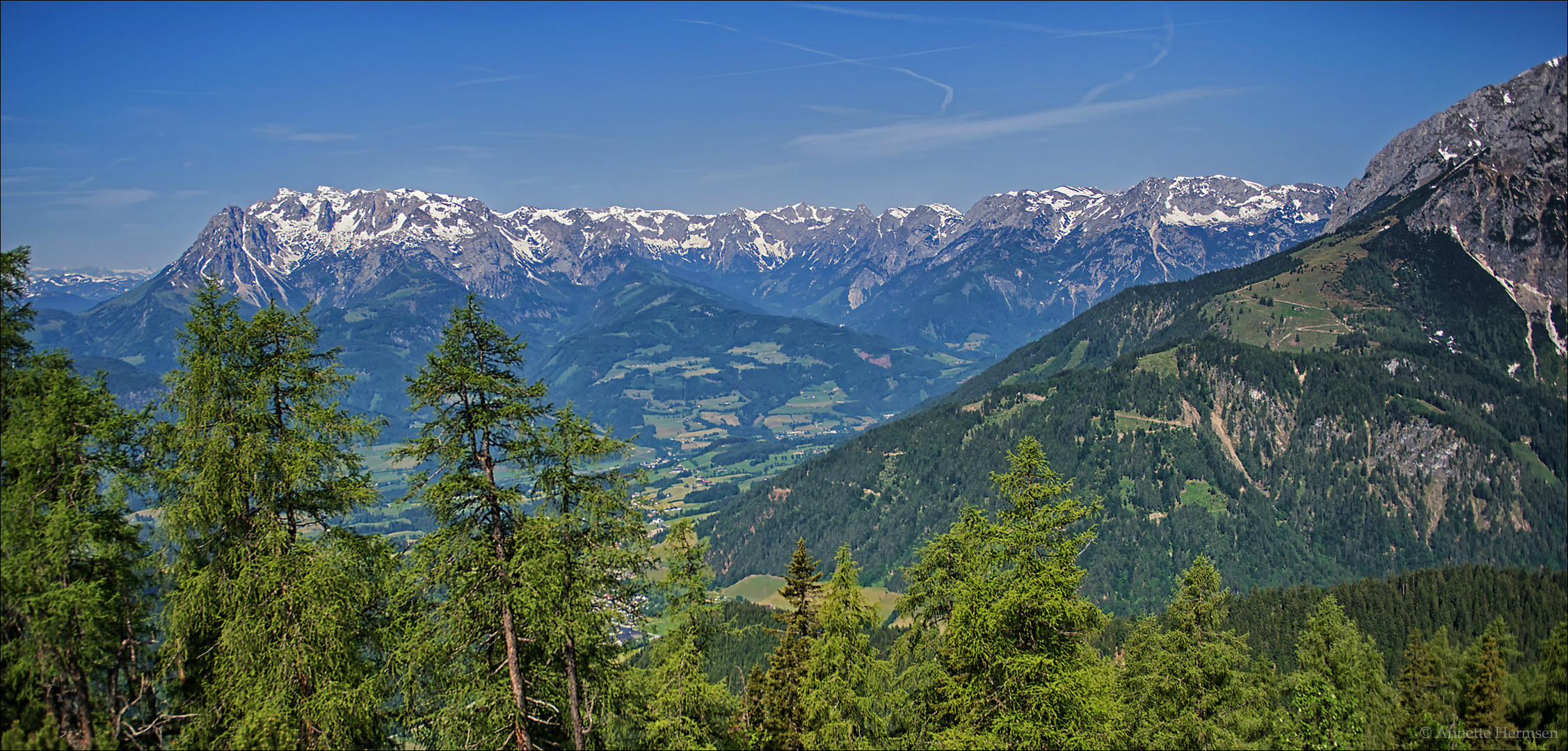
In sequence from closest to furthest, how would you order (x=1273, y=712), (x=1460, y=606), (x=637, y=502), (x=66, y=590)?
(x=66, y=590), (x=637, y=502), (x=1273, y=712), (x=1460, y=606)

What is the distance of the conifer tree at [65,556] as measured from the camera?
56.4ft

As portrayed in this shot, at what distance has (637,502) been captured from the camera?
2050cm

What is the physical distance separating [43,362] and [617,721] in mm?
16837

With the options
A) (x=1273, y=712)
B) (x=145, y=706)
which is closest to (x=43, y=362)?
(x=145, y=706)

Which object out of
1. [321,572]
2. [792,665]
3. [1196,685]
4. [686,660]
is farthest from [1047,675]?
[1196,685]

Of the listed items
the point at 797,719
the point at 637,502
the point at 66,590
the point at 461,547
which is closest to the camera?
the point at 66,590

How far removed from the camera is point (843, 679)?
→ 97.2 ft

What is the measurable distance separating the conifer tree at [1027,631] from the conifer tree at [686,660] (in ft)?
24.7

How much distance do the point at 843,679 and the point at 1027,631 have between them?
346 inches

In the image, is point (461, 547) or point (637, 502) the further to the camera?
point (637, 502)

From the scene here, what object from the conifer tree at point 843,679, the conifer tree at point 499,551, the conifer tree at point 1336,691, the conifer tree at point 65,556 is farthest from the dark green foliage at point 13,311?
the conifer tree at point 1336,691

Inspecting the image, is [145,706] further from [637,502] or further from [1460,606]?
[1460,606]

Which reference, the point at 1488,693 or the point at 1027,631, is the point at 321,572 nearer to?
the point at 1027,631

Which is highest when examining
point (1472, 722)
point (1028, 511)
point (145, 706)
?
point (1028, 511)
